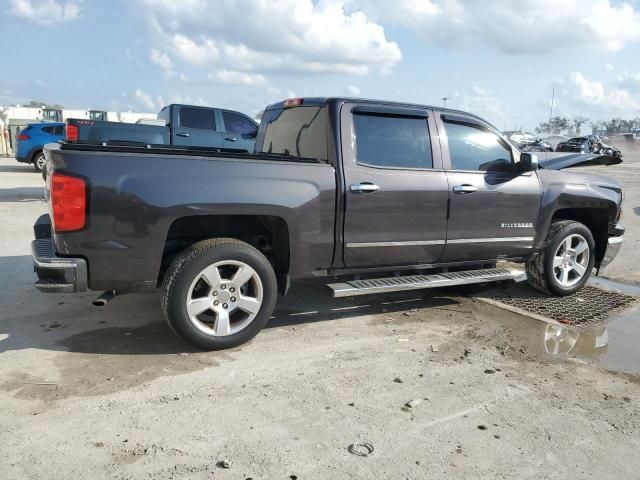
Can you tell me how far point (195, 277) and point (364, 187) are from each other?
1.52 m

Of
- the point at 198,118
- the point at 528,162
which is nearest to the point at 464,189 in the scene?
the point at 528,162

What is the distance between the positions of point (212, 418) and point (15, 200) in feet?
33.1

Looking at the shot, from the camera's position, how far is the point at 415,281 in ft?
15.5

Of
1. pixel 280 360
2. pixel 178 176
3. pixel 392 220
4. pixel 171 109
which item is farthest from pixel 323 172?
pixel 171 109

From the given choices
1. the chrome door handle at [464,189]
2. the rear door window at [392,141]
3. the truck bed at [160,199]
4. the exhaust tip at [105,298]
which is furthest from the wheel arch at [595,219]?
the exhaust tip at [105,298]

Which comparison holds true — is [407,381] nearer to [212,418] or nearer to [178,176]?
[212,418]

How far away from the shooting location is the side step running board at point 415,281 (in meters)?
4.40

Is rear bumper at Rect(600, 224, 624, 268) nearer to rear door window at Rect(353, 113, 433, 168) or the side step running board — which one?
the side step running board

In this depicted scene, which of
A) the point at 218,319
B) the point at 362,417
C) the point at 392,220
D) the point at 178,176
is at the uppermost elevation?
the point at 178,176

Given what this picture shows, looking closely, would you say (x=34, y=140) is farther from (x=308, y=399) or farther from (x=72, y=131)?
(x=308, y=399)

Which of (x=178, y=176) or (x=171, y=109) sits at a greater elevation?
(x=171, y=109)

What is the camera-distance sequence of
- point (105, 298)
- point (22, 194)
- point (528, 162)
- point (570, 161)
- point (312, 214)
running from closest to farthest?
point (105, 298) → point (312, 214) → point (528, 162) → point (570, 161) → point (22, 194)

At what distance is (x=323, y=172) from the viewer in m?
4.22

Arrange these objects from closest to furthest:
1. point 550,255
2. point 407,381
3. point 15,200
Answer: point 407,381, point 550,255, point 15,200
